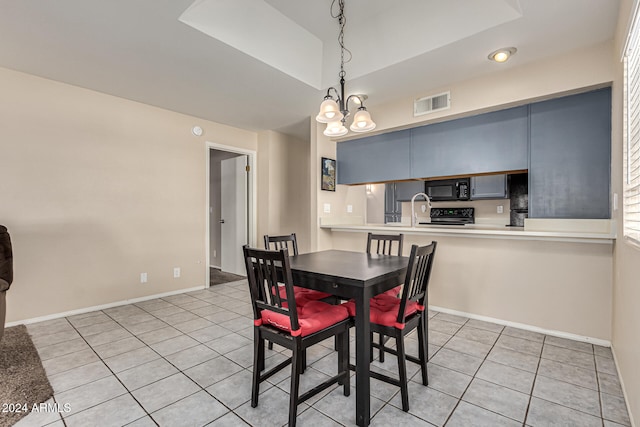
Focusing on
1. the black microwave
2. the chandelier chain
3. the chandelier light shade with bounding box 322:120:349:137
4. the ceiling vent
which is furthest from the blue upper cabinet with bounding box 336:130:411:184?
the black microwave

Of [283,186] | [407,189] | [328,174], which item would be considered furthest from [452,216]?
[283,186]

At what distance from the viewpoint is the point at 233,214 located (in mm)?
5199

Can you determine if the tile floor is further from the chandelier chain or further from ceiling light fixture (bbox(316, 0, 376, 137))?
the chandelier chain

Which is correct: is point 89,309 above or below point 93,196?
below

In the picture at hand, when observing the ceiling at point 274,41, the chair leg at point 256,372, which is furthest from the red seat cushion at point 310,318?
the ceiling at point 274,41

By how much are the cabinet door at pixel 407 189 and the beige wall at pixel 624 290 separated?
3273mm

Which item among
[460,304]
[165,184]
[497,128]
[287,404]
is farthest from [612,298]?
[165,184]

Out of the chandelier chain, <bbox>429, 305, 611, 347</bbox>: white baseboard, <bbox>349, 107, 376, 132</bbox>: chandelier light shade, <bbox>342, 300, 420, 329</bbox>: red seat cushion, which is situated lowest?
<bbox>429, 305, 611, 347</bbox>: white baseboard

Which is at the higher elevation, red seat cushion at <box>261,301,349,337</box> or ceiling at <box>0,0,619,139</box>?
ceiling at <box>0,0,619,139</box>

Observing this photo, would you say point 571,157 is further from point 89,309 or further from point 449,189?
point 89,309

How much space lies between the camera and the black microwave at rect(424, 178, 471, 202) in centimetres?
513

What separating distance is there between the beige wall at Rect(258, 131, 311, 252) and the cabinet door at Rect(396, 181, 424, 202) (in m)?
1.92

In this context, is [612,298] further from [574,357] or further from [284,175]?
[284,175]

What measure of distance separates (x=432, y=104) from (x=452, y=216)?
278cm
